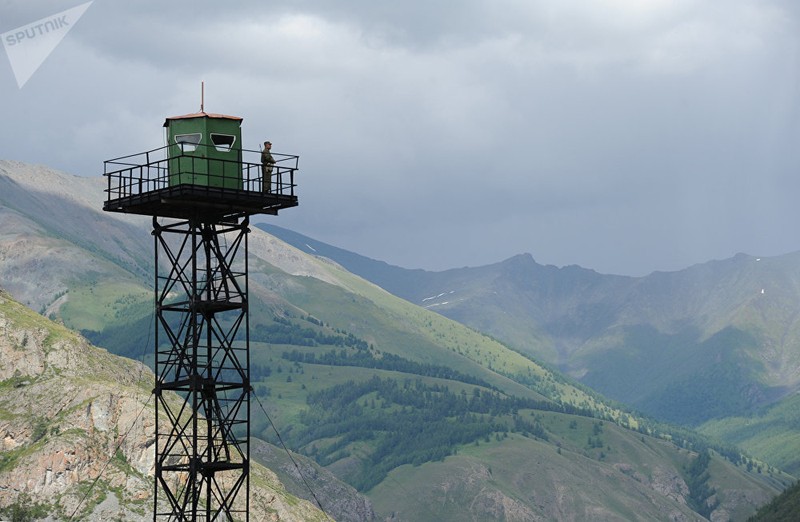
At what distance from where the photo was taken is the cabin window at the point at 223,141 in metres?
75.9

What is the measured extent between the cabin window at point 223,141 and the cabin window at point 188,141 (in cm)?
80

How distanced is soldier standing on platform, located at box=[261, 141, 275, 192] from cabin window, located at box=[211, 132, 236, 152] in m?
2.56

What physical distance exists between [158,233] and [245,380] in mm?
8786

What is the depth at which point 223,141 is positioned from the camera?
76.1m

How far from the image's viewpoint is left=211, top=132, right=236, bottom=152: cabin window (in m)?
75.9

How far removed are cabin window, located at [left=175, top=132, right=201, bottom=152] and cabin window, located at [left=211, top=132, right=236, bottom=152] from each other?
80 cm

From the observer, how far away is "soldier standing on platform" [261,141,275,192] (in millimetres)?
77625

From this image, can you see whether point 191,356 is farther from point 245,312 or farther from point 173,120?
point 173,120

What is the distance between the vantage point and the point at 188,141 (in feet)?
249

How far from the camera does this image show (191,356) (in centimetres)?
7569

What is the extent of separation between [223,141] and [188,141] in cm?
174

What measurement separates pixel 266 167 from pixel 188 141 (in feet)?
15.0

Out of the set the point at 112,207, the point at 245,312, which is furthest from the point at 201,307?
the point at 112,207

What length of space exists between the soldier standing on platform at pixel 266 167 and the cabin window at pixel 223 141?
256 cm
